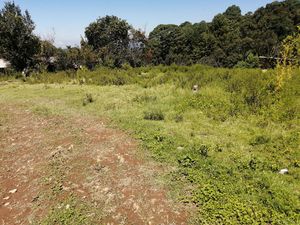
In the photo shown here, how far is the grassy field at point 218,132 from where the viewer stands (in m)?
4.07

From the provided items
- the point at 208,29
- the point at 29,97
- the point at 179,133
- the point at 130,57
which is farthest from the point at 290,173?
the point at 208,29

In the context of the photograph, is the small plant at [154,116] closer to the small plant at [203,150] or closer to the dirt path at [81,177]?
the dirt path at [81,177]

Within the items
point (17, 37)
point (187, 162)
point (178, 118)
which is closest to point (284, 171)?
point (187, 162)

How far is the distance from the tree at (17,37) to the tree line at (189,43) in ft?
1.60

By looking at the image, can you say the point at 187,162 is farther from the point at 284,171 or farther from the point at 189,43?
the point at 189,43

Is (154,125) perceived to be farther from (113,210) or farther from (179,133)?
(113,210)

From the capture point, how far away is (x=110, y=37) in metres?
38.7

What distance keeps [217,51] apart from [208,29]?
334 inches

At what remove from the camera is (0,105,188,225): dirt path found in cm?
400

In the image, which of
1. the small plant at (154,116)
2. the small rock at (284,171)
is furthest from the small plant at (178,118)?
the small rock at (284,171)

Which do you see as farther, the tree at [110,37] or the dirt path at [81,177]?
the tree at [110,37]

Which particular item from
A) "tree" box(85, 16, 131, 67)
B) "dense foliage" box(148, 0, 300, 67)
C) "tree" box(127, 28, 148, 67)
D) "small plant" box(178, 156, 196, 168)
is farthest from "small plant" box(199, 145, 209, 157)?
"tree" box(127, 28, 148, 67)

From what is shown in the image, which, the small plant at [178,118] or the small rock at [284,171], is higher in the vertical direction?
the small plant at [178,118]

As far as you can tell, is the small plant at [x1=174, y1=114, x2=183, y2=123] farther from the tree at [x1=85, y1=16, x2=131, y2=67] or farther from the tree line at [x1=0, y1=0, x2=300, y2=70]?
the tree at [x1=85, y1=16, x2=131, y2=67]
